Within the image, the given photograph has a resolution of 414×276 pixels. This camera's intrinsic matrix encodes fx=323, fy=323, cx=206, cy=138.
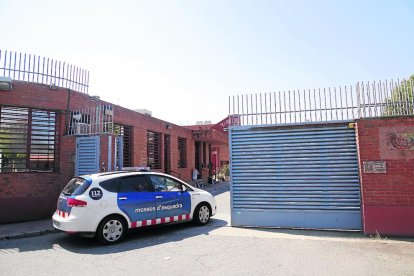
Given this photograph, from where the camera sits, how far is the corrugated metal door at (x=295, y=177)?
7895mm

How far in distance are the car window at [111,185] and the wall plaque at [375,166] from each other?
18.8ft

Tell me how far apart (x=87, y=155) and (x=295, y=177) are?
6.39 metres

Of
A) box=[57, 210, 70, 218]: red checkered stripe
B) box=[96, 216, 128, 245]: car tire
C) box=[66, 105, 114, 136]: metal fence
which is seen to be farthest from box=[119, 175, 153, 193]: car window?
box=[66, 105, 114, 136]: metal fence

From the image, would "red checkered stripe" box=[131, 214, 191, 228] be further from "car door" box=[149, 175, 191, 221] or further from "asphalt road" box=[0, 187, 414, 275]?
"asphalt road" box=[0, 187, 414, 275]

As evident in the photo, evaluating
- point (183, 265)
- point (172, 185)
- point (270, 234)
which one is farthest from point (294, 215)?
point (183, 265)

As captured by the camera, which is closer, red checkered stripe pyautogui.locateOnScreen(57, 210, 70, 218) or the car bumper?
the car bumper

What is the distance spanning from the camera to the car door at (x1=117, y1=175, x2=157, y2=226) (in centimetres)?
735

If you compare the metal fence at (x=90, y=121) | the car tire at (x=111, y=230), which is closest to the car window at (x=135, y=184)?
the car tire at (x=111, y=230)

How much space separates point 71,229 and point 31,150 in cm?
472

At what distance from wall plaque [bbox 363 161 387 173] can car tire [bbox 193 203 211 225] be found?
4.16 metres

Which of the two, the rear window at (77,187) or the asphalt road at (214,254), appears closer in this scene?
the asphalt road at (214,254)

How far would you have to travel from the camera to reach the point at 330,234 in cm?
756

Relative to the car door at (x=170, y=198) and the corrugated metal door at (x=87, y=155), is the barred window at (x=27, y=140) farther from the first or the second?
the car door at (x=170, y=198)

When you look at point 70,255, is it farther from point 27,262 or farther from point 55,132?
point 55,132
